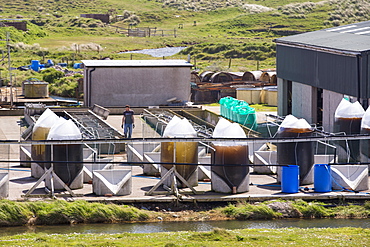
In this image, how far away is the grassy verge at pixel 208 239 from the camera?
719 inches

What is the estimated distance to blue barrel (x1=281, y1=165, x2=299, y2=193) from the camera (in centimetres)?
2434

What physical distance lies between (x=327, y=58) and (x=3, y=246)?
79.0 feet

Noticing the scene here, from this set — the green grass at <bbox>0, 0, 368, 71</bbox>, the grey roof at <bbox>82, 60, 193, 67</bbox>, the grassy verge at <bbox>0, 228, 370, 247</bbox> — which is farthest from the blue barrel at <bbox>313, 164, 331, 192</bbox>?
the green grass at <bbox>0, 0, 368, 71</bbox>

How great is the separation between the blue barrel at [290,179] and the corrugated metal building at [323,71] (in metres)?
7.72

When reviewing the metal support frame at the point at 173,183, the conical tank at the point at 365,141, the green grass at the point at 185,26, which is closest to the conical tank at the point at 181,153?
the metal support frame at the point at 173,183

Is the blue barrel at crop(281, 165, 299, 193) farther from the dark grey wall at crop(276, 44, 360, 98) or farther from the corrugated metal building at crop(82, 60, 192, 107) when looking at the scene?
the corrugated metal building at crop(82, 60, 192, 107)

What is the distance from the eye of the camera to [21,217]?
2147 cm

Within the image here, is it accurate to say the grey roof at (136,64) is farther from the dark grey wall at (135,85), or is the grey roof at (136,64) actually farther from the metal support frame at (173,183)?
the metal support frame at (173,183)

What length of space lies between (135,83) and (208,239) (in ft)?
105

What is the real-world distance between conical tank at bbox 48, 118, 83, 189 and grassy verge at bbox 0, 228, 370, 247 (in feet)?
16.0

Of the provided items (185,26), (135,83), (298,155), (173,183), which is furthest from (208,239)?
(185,26)

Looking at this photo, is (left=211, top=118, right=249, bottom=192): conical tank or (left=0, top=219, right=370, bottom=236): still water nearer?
(left=0, top=219, right=370, bottom=236): still water

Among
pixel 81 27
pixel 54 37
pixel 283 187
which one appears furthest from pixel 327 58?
pixel 81 27

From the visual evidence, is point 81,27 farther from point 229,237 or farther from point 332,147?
point 229,237
